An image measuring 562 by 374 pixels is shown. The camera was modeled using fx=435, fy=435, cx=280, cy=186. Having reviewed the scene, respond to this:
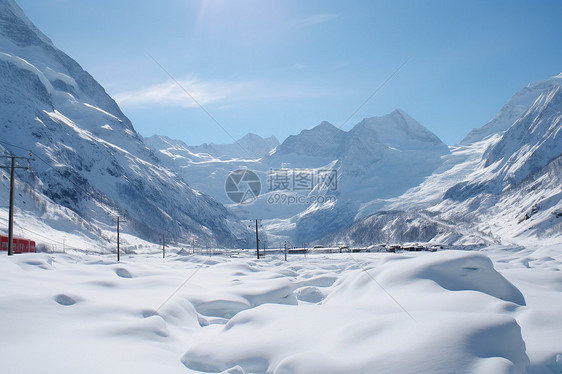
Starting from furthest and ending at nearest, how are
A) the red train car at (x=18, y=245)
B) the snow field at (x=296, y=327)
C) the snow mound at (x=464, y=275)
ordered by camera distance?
the red train car at (x=18, y=245)
the snow mound at (x=464, y=275)
the snow field at (x=296, y=327)

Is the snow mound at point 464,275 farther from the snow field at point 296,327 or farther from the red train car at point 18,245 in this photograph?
the red train car at point 18,245

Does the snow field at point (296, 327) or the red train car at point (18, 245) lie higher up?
the red train car at point (18, 245)

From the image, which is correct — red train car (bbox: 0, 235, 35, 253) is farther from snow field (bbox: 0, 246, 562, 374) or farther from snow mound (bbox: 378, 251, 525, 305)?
snow mound (bbox: 378, 251, 525, 305)

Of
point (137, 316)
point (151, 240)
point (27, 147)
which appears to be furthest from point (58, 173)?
point (137, 316)

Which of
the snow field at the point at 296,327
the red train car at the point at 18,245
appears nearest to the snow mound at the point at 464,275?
the snow field at the point at 296,327

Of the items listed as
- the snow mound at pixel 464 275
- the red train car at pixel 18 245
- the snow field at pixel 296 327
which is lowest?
the snow field at pixel 296 327

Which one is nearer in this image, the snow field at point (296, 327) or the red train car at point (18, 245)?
the snow field at point (296, 327)

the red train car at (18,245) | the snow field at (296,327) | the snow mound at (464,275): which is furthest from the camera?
the red train car at (18,245)

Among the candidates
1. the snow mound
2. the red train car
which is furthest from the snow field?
the red train car

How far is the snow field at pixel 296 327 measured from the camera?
7367 mm

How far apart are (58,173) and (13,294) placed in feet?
565

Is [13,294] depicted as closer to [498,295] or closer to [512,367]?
[512,367]

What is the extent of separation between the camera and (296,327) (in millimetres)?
10125

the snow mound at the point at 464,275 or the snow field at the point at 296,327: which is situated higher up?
the snow mound at the point at 464,275
